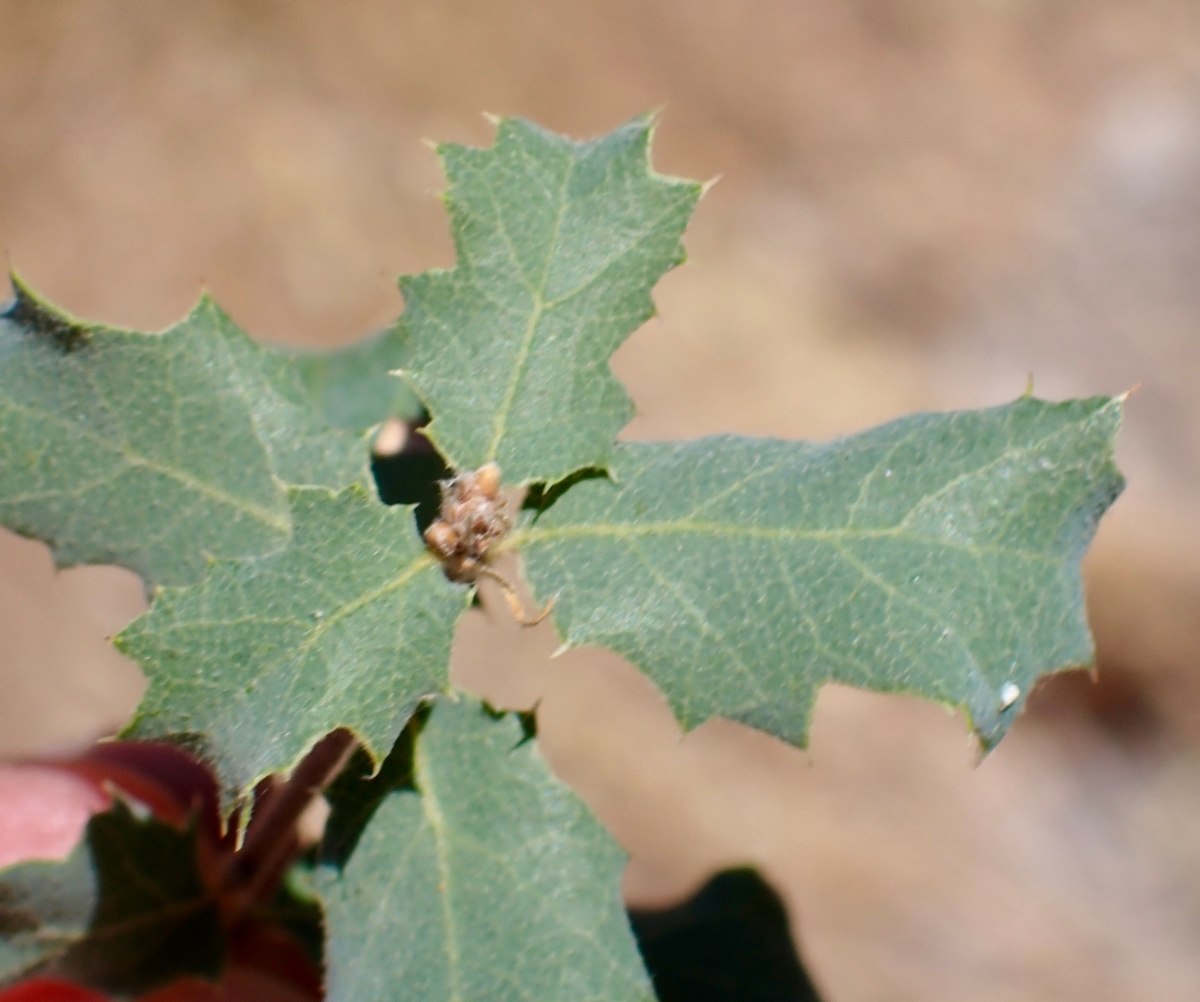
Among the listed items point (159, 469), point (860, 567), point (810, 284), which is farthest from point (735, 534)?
point (810, 284)

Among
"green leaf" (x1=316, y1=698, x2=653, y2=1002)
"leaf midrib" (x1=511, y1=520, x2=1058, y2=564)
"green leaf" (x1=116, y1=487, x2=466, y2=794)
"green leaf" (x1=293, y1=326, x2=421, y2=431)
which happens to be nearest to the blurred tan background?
"green leaf" (x1=293, y1=326, x2=421, y2=431)

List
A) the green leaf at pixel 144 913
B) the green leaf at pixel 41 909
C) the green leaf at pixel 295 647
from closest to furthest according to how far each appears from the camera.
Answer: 1. the green leaf at pixel 295 647
2. the green leaf at pixel 41 909
3. the green leaf at pixel 144 913

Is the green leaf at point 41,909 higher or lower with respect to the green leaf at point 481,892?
higher

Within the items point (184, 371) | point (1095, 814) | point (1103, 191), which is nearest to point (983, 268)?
point (1103, 191)

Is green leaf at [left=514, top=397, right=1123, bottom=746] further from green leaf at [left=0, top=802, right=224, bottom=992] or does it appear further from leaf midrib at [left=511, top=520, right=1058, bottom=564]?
green leaf at [left=0, top=802, right=224, bottom=992]

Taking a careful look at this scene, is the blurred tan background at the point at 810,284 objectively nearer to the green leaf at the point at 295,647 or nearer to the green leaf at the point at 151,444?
the green leaf at the point at 151,444

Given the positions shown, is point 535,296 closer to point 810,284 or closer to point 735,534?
point 735,534

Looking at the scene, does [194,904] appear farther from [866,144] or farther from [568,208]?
[866,144]

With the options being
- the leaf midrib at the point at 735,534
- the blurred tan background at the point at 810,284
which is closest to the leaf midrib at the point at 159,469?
the leaf midrib at the point at 735,534
